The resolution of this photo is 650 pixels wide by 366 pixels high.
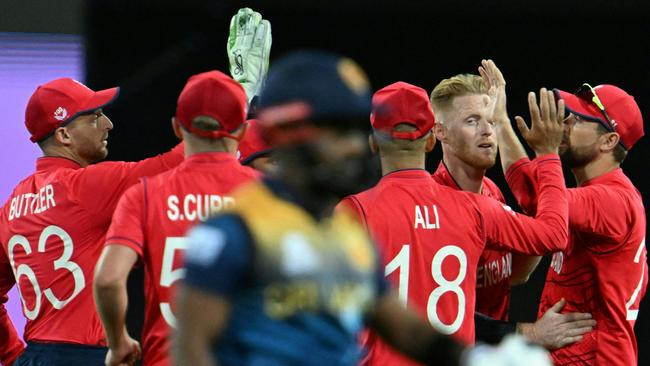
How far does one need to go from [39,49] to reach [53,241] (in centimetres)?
253

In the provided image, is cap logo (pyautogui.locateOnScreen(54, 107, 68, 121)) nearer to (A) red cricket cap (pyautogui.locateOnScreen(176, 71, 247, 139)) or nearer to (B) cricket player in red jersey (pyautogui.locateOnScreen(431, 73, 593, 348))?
(A) red cricket cap (pyautogui.locateOnScreen(176, 71, 247, 139))

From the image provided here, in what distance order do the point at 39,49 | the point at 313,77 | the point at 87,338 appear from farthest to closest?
the point at 39,49 → the point at 87,338 → the point at 313,77

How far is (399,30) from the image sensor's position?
7.43 m

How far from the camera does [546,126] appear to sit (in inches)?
171

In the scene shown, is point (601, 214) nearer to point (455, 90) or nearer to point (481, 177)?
point (481, 177)

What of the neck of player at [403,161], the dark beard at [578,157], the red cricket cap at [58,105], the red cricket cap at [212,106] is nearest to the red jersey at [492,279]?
the dark beard at [578,157]

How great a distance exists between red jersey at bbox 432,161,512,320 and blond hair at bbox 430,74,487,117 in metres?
0.28

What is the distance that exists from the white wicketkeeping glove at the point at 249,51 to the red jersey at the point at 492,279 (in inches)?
34.8

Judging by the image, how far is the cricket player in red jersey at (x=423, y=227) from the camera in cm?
380

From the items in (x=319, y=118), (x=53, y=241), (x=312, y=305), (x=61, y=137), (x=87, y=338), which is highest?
(x=319, y=118)

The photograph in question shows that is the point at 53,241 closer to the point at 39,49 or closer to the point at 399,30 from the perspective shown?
the point at 39,49

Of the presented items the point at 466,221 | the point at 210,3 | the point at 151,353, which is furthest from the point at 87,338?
the point at 210,3

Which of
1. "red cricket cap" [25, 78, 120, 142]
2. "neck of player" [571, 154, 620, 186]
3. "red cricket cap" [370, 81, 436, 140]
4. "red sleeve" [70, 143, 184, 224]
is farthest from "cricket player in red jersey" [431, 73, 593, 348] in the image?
"red cricket cap" [25, 78, 120, 142]

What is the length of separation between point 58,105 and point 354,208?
1.65 metres
